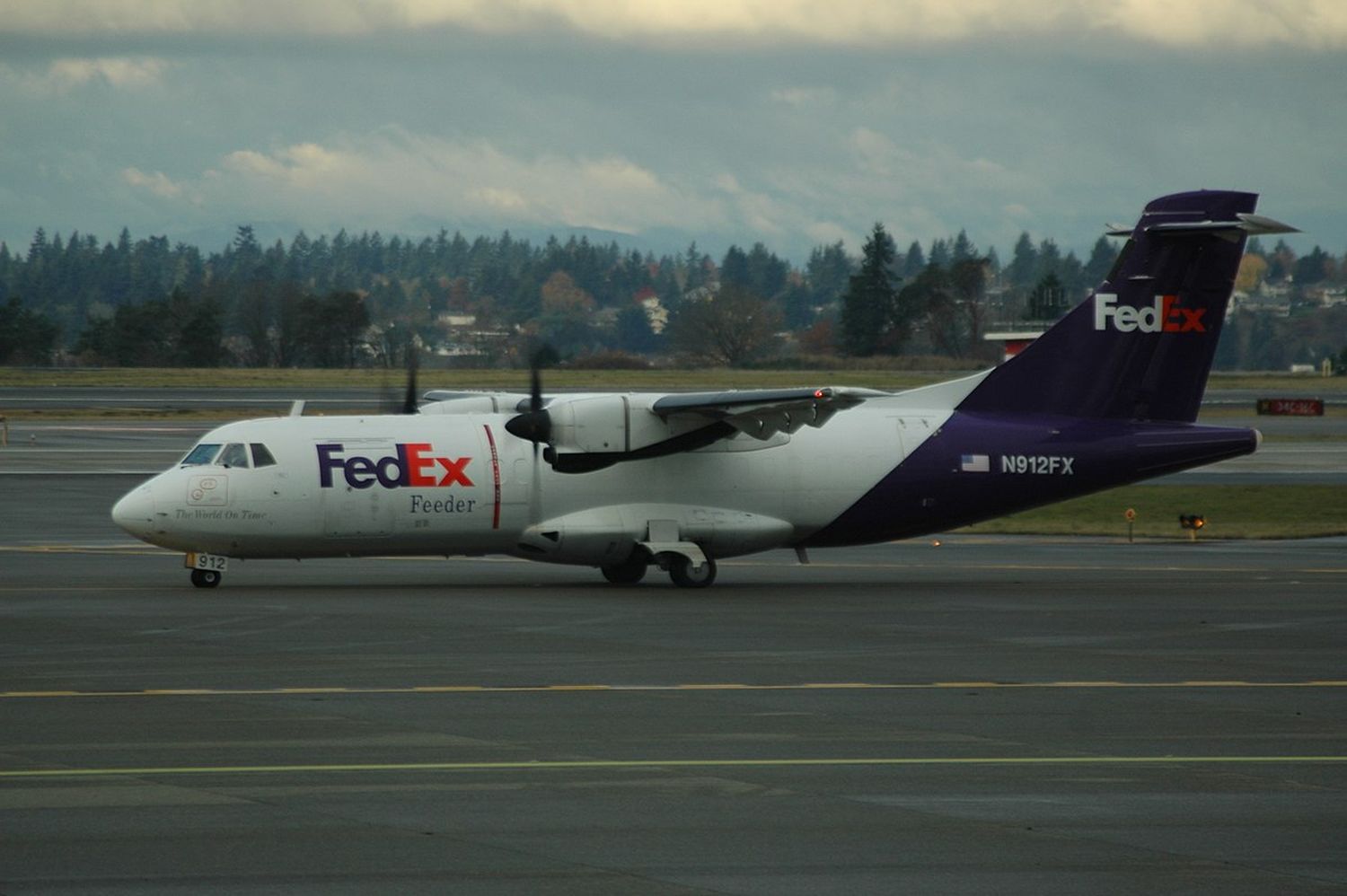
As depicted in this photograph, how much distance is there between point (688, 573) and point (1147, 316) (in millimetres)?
8745

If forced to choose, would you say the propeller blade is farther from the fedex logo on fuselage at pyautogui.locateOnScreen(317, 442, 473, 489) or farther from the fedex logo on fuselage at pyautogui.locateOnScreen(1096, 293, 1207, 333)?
the fedex logo on fuselage at pyautogui.locateOnScreen(1096, 293, 1207, 333)

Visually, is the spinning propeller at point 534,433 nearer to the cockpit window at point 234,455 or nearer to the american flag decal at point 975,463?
the cockpit window at point 234,455

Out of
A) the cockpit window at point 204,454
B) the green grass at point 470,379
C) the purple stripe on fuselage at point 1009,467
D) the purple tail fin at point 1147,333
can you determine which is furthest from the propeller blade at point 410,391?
the green grass at point 470,379

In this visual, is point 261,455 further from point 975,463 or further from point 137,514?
point 975,463

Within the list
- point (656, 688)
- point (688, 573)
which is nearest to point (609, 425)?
point (688, 573)

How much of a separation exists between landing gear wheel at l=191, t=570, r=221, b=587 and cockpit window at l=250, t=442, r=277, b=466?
5.95ft

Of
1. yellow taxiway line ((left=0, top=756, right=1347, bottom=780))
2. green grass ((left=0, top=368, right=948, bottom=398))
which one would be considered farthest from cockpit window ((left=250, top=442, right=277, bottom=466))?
green grass ((left=0, top=368, right=948, bottom=398))

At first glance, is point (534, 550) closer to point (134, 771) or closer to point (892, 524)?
point (892, 524)

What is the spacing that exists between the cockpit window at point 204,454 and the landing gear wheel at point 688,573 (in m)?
7.10

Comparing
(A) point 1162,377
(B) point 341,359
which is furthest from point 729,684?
(B) point 341,359

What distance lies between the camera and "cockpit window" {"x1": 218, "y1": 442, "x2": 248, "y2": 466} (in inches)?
1004

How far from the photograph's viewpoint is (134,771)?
39.8ft

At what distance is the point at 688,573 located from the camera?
2648 cm

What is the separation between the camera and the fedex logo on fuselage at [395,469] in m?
25.5
